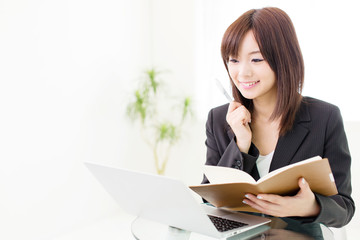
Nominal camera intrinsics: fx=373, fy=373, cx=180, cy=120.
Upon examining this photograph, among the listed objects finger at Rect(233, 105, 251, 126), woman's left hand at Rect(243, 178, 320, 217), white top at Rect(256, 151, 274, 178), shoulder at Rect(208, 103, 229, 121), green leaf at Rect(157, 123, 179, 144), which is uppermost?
finger at Rect(233, 105, 251, 126)

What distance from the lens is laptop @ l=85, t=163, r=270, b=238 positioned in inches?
40.5

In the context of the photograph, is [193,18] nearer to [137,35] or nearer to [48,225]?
[137,35]

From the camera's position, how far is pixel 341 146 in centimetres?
161

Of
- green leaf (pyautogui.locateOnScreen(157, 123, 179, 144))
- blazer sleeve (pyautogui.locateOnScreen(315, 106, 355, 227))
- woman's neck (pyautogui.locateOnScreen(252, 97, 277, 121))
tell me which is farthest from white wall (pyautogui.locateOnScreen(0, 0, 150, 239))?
blazer sleeve (pyautogui.locateOnScreen(315, 106, 355, 227))

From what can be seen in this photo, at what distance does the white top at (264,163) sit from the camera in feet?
5.76

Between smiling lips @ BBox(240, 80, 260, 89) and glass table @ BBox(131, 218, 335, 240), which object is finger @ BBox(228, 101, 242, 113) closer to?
smiling lips @ BBox(240, 80, 260, 89)

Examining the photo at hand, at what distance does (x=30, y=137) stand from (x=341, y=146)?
2.31 meters

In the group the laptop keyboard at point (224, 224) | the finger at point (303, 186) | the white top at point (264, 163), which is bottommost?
the laptop keyboard at point (224, 224)

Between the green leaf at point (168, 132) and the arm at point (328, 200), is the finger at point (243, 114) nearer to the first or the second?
the arm at point (328, 200)

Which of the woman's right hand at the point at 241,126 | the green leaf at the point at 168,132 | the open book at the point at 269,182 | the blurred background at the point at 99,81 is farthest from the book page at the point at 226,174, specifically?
the green leaf at the point at 168,132

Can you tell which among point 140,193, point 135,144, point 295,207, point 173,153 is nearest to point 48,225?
point 135,144

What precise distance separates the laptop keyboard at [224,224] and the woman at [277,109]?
0.38 meters

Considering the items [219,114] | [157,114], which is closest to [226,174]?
[219,114]

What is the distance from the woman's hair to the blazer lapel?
0.03 meters
